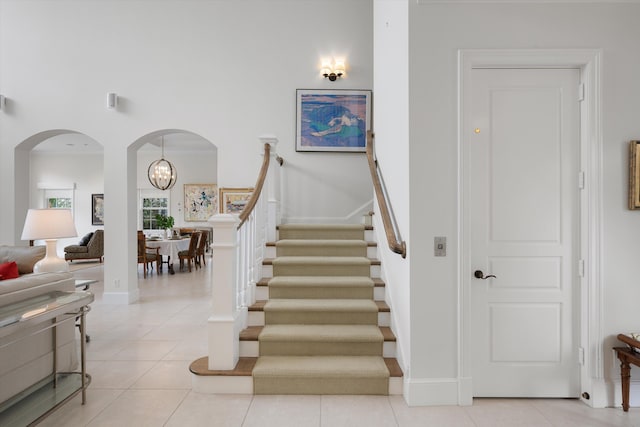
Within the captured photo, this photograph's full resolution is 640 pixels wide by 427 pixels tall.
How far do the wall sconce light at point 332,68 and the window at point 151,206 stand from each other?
790cm

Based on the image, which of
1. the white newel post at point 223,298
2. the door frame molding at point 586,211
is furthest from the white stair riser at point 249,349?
the door frame molding at point 586,211

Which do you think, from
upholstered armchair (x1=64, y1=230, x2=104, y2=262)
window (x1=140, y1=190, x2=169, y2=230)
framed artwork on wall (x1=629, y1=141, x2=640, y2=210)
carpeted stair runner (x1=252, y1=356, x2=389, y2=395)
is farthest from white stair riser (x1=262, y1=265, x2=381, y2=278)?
window (x1=140, y1=190, x2=169, y2=230)

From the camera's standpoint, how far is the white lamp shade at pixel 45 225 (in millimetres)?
3922

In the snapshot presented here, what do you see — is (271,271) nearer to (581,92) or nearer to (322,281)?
(322,281)

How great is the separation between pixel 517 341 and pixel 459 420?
2.35 feet

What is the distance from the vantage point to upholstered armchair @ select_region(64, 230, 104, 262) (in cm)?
1021

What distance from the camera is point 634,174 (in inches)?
103

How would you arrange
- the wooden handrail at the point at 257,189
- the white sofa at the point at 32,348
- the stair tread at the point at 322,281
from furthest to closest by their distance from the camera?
the stair tread at the point at 322,281 < the wooden handrail at the point at 257,189 < the white sofa at the point at 32,348

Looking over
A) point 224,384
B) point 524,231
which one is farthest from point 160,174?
point 524,231

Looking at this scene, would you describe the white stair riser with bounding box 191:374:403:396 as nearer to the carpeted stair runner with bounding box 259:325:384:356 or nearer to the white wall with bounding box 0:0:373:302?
the carpeted stair runner with bounding box 259:325:384:356

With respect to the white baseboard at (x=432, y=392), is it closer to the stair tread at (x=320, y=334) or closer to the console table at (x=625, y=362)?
the stair tread at (x=320, y=334)

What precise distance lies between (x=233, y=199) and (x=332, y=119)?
1872 millimetres

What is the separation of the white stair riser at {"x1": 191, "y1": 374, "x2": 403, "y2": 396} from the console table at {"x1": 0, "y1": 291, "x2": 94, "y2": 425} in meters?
0.81

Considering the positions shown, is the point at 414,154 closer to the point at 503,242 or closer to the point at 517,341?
the point at 503,242
